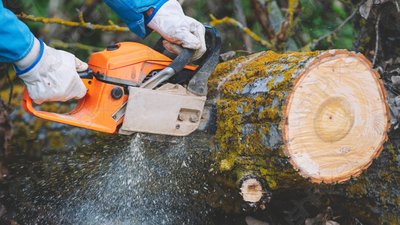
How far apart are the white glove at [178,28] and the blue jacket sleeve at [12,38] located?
2.21ft

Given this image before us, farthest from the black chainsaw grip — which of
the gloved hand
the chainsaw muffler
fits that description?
the gloved hand

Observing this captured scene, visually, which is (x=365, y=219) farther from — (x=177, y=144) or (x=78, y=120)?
(x=78, y=120)

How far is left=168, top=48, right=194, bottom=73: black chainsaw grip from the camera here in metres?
2.59

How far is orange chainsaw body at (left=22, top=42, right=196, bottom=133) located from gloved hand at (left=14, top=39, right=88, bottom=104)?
Result: 5.4 inches

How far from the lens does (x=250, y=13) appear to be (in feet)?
17.0

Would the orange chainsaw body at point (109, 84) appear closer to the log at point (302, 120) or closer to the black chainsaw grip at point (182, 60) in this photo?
the black chainsaw grip at point (182, 60)

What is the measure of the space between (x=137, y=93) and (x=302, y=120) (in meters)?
0.82

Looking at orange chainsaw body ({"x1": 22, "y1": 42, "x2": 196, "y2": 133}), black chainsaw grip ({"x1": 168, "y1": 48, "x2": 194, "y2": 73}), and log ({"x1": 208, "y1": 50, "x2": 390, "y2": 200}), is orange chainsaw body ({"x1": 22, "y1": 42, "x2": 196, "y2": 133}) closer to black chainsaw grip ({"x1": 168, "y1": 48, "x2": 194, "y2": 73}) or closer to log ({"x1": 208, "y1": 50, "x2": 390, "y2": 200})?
black chainsaw grip ({"x1": 168, "y1": 48, "x2": 194, "y2": 73})

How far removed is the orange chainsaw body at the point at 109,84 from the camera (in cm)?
253

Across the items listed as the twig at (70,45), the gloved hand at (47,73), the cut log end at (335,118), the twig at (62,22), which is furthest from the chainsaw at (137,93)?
the twig at (70,45)

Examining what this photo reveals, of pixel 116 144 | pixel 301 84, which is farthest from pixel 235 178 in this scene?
pixel 116 144

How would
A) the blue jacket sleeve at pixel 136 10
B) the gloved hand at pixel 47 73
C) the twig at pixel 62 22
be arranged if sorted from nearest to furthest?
the gloved hand at pixel 47 73, the blue jacket sleeve at pixel 136 10, the twig at pixel 62 22

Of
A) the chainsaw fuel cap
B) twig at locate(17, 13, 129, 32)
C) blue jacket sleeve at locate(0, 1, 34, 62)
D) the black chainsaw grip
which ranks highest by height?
blue jacket sleeve at locate(0, 1, 34, 62)

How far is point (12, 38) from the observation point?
226 centimetres
